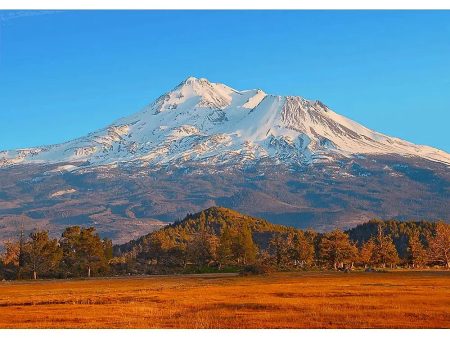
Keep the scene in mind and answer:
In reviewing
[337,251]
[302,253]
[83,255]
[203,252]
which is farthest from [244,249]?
[83,255]

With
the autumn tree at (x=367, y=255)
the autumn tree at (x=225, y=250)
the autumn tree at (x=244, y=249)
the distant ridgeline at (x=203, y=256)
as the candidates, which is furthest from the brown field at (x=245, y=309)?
the autumn tree at (x=367, y=255)

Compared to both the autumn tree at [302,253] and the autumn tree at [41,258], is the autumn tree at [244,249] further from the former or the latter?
the autumn tree at [41,258]

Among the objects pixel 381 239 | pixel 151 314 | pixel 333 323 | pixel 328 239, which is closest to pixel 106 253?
pixel 328 239

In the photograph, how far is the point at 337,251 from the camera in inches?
2916

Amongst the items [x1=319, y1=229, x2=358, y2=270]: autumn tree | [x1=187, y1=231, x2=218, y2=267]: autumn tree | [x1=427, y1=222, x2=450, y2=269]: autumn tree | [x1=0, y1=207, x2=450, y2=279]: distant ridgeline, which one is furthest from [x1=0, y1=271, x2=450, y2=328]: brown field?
[x1=427, y1=222, x2=450, y2=269]: autumn tree

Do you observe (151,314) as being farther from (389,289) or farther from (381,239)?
(381,239)

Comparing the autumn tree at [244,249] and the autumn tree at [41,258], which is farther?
the autumn tree at [244,249]

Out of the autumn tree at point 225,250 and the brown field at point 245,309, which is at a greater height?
the autumn tree at point 225,250

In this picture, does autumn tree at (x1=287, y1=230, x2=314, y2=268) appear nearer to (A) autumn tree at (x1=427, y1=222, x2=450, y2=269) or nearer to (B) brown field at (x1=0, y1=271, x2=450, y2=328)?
(A) autumn tree at (x1=427, y1=222, x2=450, y2=269)

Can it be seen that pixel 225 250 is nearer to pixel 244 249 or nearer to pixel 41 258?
pixel 244 249

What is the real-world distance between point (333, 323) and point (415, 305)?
6197 millimetres

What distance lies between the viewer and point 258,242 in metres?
106

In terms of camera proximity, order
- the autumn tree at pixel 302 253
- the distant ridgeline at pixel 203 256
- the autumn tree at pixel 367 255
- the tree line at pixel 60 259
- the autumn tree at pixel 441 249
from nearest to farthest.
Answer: the tree line at pixel 60 259 < the distant ridgeline at pixel 203 256 < the autumn tree at pixel 441 249 < the autumn tree at pixel 302 253 < the autumn tree at pixel 367 255

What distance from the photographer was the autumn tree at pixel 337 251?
74312 millimetres
